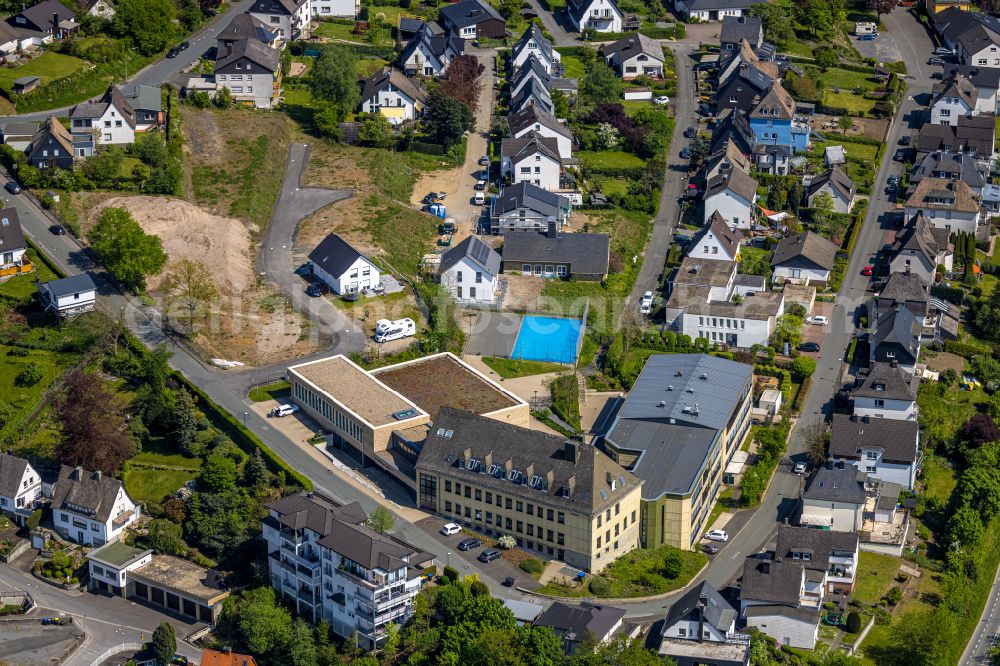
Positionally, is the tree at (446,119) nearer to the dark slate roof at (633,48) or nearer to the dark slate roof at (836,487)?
the dark slate roof at (633,48)

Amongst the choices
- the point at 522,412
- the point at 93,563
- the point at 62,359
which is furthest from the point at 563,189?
the point at 93,563

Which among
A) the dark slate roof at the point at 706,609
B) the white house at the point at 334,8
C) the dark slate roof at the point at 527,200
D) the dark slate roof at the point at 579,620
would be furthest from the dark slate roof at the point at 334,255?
the white house at the point at 334,8

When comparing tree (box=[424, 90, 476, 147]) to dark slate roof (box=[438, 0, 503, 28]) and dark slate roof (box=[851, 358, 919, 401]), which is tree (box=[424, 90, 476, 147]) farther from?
dark slate roof (box=[851, 358, 919, 401])

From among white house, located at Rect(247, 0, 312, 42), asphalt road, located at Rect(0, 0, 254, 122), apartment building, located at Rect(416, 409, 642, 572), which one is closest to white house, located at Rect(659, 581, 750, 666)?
apartment building, located at Rect(416, 409, 642, 572)

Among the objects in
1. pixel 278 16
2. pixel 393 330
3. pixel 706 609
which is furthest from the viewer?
pixel 278 16

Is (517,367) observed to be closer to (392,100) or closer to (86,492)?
(86,492)

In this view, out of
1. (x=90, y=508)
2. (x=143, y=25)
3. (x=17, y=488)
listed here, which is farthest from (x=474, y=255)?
(x=143, y=25)
